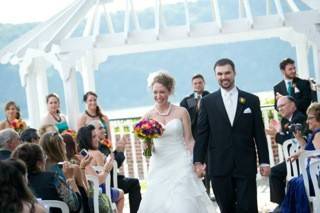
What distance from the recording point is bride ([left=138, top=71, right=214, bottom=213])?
256 inches

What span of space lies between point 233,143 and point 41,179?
1.77m

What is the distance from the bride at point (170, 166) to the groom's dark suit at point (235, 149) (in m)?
0.63

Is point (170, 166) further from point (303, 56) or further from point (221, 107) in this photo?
point (303, 56)

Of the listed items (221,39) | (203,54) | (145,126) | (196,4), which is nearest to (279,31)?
(221,39)

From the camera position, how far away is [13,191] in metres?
3.50

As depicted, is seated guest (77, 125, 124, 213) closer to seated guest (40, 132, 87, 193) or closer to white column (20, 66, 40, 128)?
seated guest (40, 132, 87, 193)

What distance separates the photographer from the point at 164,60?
41844 millimetres

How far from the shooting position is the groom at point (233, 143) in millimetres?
5816

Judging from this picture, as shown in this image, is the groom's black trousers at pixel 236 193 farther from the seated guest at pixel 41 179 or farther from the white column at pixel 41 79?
the white column at pixel 41 79

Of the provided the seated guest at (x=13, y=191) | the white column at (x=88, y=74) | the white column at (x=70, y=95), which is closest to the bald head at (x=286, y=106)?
the white column at (x=70, y=95)

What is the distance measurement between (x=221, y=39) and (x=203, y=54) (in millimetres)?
27684

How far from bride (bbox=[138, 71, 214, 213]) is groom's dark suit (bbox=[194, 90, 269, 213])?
A: 2.08 feet

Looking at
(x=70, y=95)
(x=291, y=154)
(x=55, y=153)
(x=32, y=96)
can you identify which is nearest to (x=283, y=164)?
(x=291, y=154)

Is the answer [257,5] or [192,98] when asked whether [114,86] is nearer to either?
[257,5]
